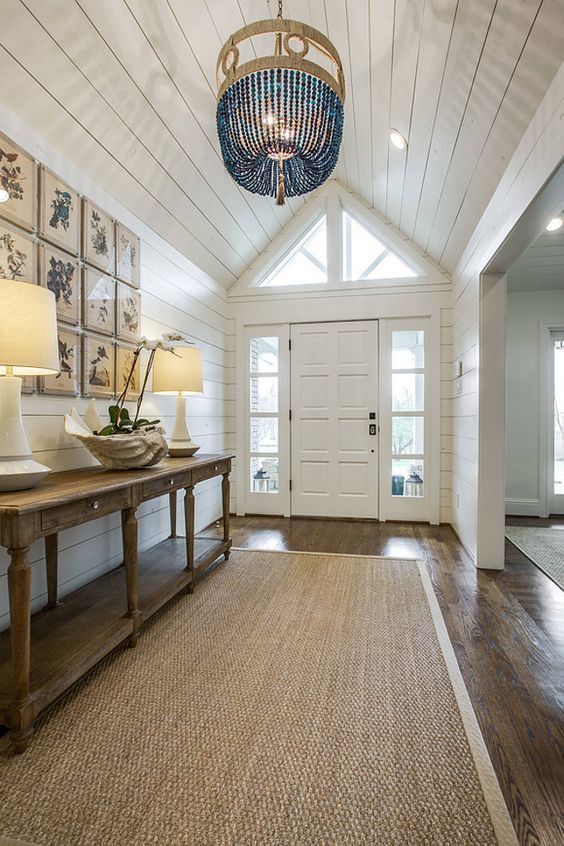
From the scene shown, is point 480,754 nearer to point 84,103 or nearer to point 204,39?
point 84,103

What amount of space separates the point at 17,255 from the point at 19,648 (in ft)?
5.02

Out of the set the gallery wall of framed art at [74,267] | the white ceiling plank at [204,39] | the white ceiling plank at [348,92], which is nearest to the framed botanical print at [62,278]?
the gallery wall of framed art at [74,267]

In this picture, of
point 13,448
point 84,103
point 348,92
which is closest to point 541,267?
point 348,92

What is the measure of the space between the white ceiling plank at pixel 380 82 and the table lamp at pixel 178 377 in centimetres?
188

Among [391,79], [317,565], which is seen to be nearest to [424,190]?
[391,79]

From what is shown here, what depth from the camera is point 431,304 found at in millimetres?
4242

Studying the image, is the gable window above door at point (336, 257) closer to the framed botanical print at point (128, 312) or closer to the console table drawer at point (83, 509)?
the framed botanical print at point (128, 312)

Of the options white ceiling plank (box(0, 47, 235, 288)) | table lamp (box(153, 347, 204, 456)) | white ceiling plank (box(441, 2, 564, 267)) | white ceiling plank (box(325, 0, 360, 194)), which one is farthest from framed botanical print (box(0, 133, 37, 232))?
white ceiling plank (box(441, 2, 564, 267))

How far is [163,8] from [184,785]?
9.64 ft

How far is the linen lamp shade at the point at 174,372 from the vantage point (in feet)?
9.39

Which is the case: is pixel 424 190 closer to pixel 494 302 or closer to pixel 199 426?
pixel 494 302

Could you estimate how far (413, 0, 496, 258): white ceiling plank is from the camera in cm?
178

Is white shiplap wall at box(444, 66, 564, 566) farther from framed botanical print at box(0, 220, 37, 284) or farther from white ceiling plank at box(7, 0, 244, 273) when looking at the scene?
framed botanical print at box(0, 220, 37, 284)

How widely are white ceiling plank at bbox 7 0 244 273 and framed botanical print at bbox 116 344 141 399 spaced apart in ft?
3.32
